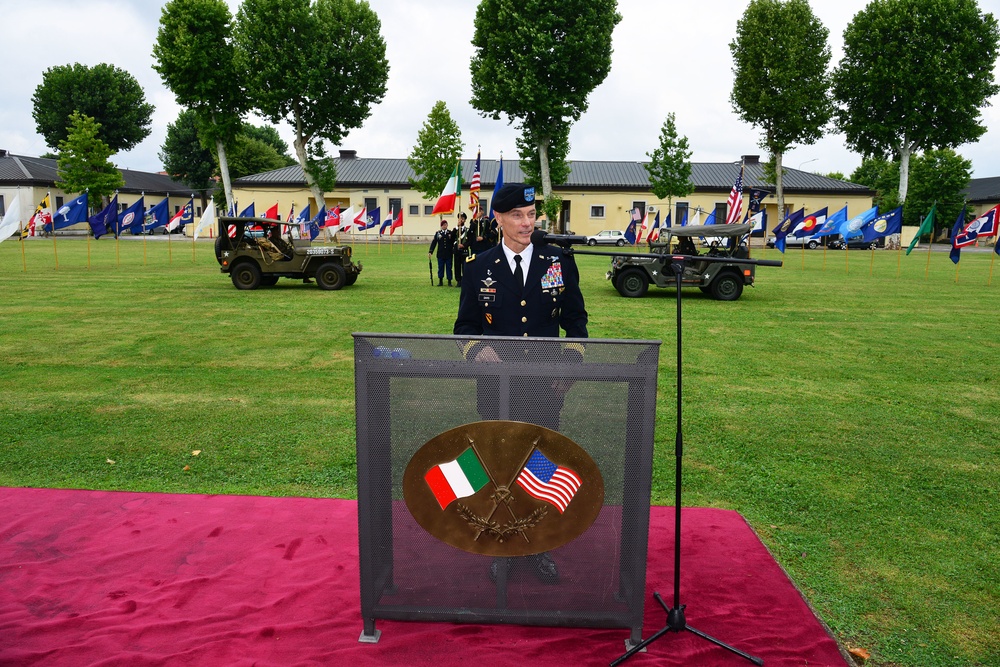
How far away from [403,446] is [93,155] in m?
62.5

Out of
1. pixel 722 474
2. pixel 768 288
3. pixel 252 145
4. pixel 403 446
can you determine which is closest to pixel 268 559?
pixel 403 446

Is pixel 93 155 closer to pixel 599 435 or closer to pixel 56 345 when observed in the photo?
pixel 56 345

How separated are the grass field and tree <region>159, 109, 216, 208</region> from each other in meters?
65.5

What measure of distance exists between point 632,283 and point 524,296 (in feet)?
42.5

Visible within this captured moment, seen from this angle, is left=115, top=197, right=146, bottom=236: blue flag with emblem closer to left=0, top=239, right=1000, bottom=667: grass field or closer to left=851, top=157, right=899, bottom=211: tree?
left=0, top=239, right=1000, bottom=667: grass field

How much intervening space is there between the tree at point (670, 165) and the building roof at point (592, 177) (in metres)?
6.79

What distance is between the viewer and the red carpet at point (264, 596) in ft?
9.18

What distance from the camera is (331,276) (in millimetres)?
17031

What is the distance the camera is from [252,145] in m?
72.1

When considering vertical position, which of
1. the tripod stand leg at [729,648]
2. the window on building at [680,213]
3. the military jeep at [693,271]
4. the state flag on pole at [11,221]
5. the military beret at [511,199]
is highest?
the window on building at [680,213]

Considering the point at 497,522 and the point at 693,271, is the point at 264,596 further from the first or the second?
the point at 693,271

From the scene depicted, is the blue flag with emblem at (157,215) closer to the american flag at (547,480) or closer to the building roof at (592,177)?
the american flag at (547,480)

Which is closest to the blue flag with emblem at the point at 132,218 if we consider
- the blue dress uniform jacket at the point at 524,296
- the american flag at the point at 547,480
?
the blue dress uniform jacket at the point at 524,296

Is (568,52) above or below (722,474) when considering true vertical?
above
